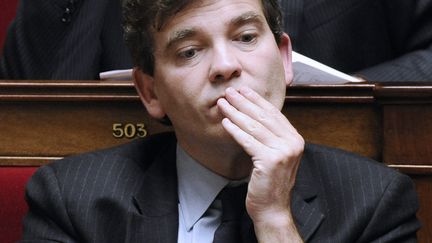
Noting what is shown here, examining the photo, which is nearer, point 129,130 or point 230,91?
point 230,91

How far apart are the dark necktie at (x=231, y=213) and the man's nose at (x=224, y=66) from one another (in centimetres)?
19

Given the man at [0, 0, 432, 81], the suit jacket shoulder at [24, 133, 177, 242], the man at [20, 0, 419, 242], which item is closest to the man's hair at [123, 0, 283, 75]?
the man at [20, 0, 419, 242]

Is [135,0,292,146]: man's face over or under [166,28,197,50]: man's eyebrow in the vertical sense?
under

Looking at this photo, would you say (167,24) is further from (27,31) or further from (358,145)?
(27,31)

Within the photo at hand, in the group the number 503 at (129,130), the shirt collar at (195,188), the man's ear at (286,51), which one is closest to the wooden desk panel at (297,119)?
the number 503 at (129,130)

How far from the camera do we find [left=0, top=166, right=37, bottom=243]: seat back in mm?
1621

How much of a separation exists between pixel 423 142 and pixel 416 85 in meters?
0.10

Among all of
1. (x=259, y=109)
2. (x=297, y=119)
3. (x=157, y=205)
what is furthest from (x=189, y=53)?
(x=297, y=119)

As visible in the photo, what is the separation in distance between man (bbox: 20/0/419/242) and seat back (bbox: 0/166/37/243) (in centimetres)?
20

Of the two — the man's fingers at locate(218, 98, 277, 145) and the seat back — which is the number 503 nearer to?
the seat back

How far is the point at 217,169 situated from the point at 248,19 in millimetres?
229

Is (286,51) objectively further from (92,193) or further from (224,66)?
(92,193)

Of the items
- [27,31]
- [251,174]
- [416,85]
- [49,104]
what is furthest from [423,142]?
[27,31]

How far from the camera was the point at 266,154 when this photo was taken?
4.11 feet
